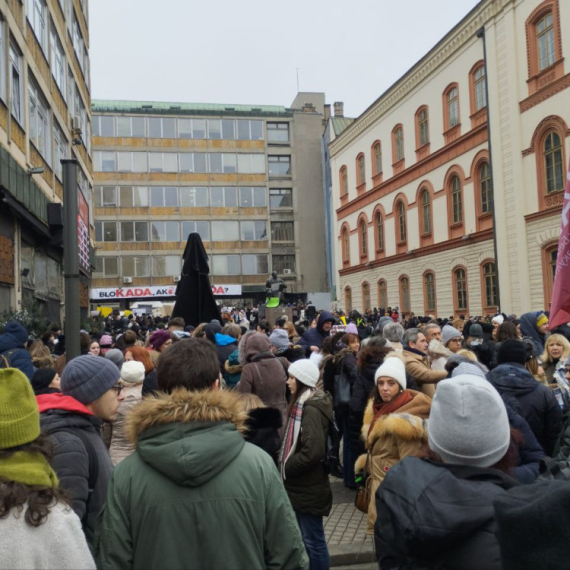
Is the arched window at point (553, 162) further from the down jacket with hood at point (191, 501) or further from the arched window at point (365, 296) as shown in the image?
the down jacket with hood at point (191, 501)

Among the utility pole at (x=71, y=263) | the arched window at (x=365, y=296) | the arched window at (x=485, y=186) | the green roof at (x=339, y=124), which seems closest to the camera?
the utility pole at (x=71, y=263)

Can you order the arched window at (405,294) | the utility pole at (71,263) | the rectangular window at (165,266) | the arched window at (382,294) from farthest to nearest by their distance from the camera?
the rectangular window at (165,266) → the arched window at (382,294) → the arched window at (405,294) → the utility pole at (71,263)

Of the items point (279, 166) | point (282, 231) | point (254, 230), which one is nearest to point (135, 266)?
point (254, 230)

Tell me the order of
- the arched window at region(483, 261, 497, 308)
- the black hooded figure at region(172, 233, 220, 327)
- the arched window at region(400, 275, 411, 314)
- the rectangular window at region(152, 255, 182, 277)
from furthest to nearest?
the rectangular window at region(152, 255, 182, 277)
the arched window at region(400, 275, 411, 314)
the arched window at region(483, 261, 497, 308)
the black hooded figure at region(172, 233, 220, 327)

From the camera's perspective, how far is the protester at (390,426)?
4.06 meters

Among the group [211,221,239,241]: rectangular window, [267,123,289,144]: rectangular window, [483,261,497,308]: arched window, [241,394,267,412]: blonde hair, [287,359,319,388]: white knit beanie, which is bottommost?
[241,394,267,412]: blonde hair

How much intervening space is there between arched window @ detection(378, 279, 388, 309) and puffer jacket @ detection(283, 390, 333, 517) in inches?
1312

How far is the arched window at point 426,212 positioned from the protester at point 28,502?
104 feet

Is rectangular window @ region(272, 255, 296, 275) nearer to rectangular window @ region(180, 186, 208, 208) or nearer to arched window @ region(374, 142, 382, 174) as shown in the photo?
rectangular window @ region(180, 186, 208, 208)

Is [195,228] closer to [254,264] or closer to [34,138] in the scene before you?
[254,264]

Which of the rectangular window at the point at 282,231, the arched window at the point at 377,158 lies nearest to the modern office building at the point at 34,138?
the arched window at the point at 377,158

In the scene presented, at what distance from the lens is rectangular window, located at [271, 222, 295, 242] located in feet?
184

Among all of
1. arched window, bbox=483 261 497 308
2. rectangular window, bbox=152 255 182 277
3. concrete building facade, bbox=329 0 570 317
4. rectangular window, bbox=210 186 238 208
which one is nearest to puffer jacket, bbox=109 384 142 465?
concrete building facade, bbox=329 0 570 317

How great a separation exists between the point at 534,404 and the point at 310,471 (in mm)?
1888
